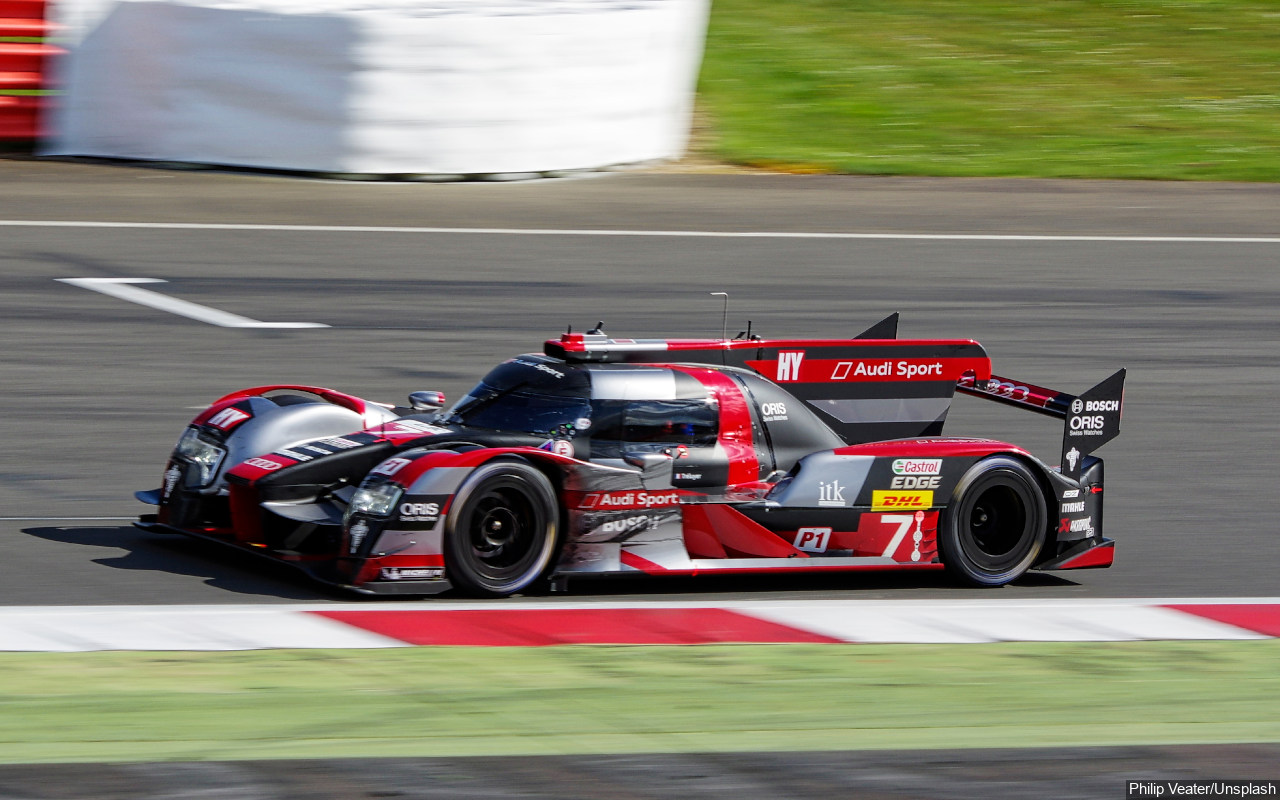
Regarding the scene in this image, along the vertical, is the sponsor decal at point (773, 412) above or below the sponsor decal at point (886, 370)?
below

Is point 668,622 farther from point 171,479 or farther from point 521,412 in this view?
point 171,479

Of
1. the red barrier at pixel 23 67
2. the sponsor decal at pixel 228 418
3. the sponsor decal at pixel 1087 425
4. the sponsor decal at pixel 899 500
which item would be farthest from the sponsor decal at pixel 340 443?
the red barrier at pixel 23 67

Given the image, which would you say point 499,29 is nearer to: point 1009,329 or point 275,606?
point 1009,329

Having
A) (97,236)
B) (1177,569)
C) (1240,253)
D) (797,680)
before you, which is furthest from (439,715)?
(1240,253)

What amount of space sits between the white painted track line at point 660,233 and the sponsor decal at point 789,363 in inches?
297

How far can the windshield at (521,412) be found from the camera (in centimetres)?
821

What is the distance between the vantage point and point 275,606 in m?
7.50

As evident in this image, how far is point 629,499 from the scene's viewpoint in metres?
7.94

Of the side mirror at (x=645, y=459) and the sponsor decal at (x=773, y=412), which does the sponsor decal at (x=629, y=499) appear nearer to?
the side mirror at (x=645, y=459)

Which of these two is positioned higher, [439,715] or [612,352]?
[612,352]

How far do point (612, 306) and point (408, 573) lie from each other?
693cm

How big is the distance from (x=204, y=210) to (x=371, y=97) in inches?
71.3

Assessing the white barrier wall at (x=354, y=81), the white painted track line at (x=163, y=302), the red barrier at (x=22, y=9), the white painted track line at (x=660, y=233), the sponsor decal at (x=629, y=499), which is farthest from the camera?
the red barrier at (x=22, y=9)

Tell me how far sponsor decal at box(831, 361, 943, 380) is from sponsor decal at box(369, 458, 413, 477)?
2.49m
